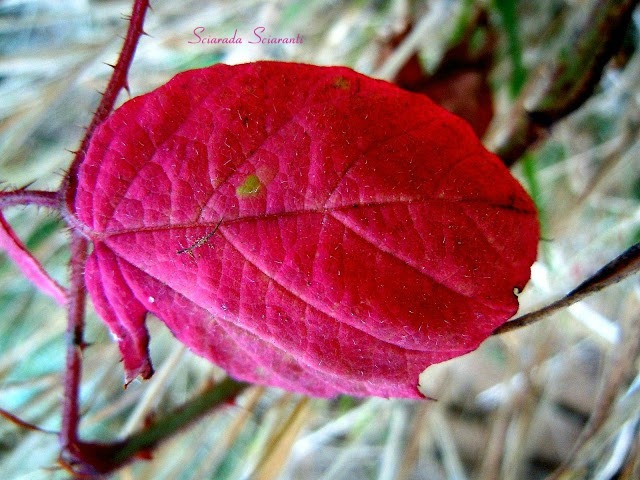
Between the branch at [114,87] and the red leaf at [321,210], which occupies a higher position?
the branch at [114,87]

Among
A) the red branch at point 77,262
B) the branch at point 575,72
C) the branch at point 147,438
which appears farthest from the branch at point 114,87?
the branch at point 575,72

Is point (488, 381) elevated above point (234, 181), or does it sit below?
below

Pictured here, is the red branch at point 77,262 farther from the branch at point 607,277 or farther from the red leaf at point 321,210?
the branch at point 607,277

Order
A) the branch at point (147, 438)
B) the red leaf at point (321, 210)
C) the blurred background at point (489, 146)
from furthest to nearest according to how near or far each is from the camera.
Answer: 1. the blurred background at point (489, 146)
2. the branch at point (147, 438)
3. the red leaf at point (321, 210)

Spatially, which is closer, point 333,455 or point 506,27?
point 506,27

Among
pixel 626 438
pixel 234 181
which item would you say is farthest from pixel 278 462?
pixel 234 181

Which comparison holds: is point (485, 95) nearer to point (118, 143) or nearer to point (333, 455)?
point (118, 143)

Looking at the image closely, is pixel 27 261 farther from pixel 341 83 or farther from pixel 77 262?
pixel 341 83
